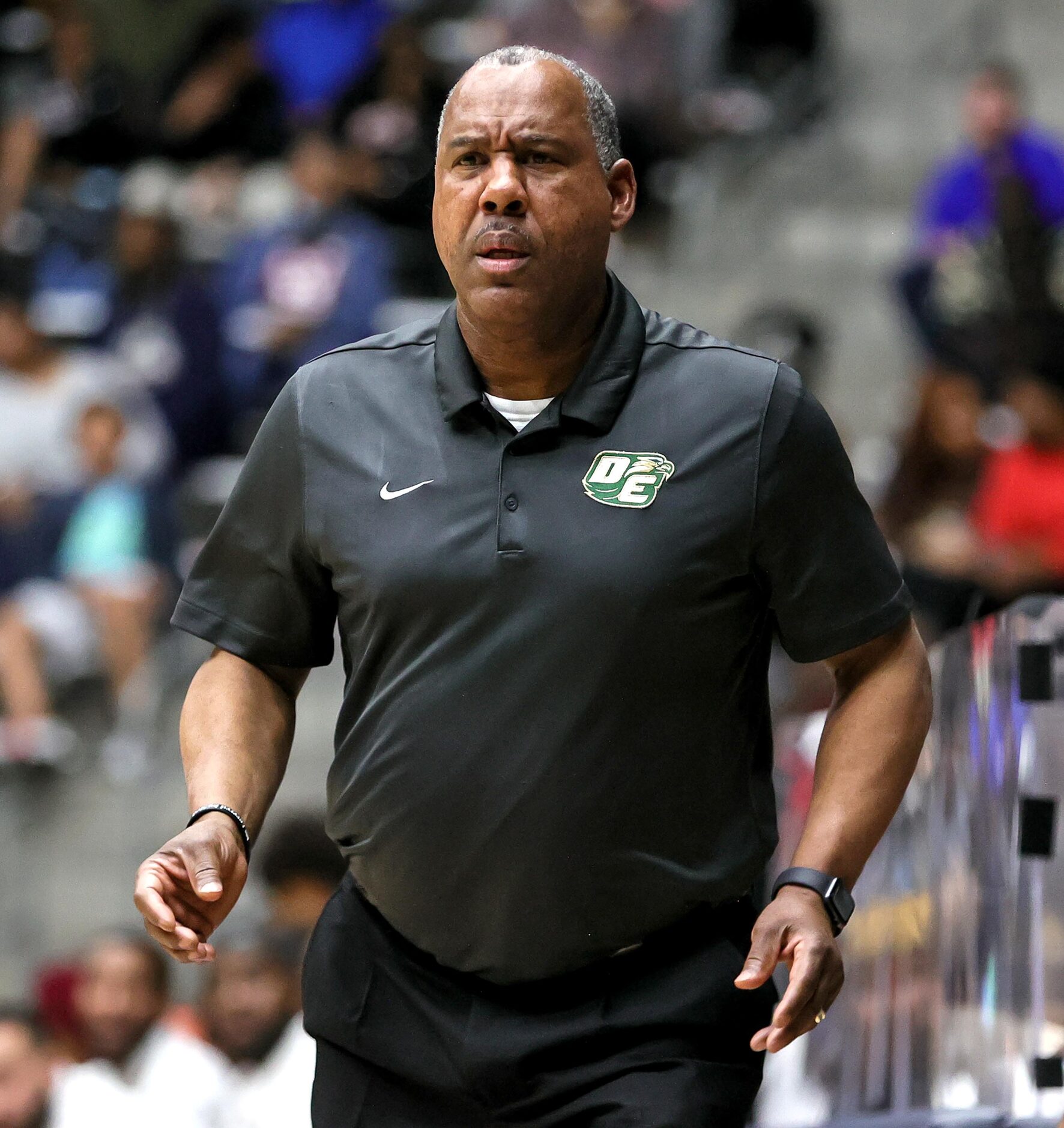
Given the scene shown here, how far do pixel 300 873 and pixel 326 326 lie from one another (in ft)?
9.90

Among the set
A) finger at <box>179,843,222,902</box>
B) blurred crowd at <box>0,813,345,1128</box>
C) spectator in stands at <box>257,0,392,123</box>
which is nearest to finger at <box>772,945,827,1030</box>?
finger at <box>179,843,222,902</box>

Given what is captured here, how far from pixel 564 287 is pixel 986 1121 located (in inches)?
58.6

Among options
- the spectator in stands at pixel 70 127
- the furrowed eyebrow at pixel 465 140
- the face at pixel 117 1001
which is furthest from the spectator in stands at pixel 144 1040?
the spectator in stands at pixel 70 127

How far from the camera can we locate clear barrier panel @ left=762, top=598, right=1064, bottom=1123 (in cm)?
314

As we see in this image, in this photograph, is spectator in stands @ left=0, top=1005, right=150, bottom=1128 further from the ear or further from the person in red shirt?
the ear

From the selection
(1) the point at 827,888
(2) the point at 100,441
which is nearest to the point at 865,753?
(1) the point at 827,888

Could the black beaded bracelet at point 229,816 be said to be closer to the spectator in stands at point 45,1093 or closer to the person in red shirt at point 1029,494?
the spectator in stands at point 45,1093

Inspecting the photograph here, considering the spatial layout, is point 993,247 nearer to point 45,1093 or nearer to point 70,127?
point 70,127

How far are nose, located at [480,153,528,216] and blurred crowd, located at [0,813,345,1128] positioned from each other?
3.56 meters

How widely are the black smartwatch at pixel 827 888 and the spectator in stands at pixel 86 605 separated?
5.35m

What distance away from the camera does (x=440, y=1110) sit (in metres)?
2.54

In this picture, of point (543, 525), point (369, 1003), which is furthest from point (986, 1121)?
point (543, 525)

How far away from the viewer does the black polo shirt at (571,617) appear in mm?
2445

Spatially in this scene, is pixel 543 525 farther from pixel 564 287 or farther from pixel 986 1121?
pixel 986 1121
